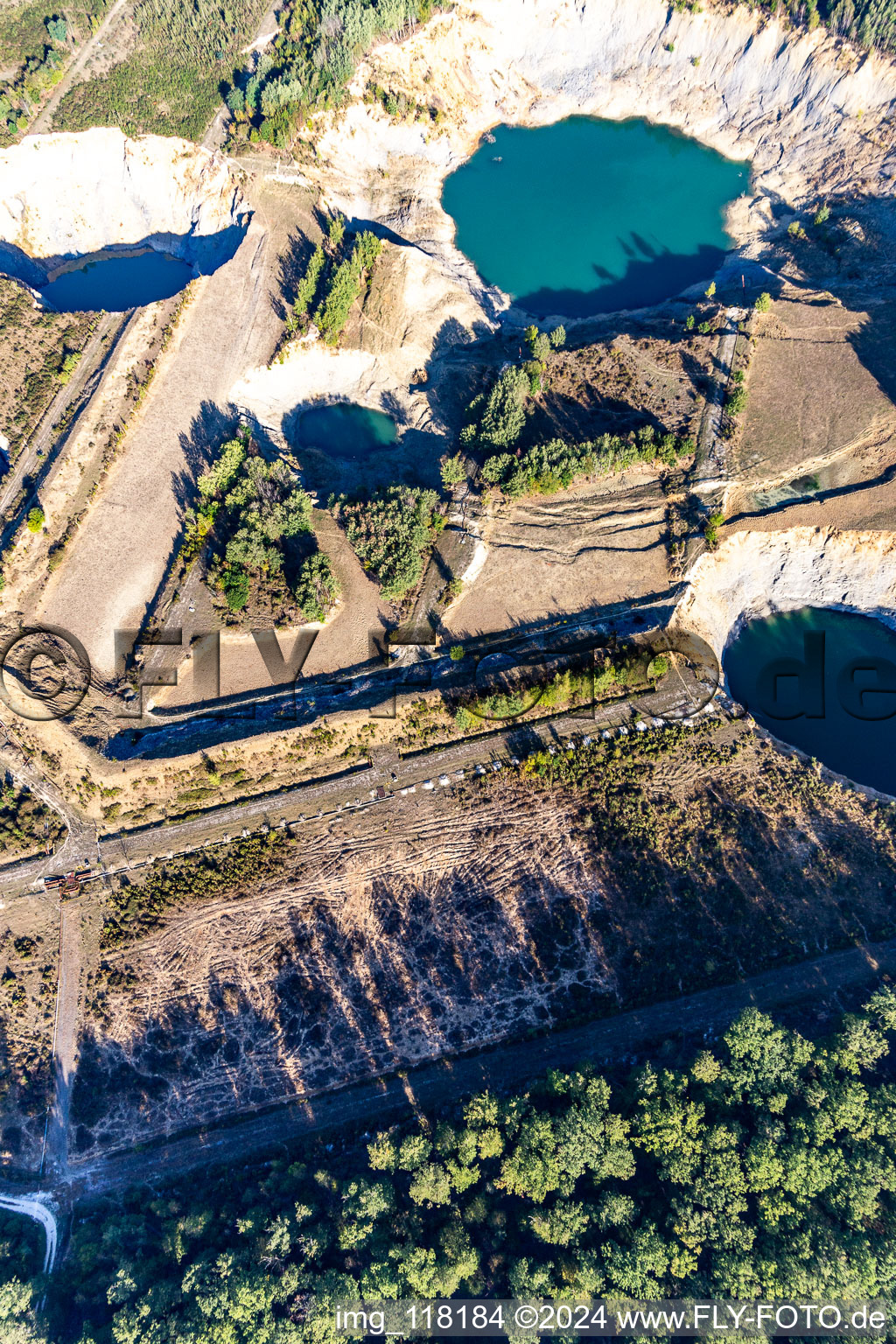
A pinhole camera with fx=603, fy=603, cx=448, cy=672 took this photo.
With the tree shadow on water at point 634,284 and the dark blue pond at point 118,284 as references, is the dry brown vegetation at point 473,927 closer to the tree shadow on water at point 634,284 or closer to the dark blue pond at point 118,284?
the tree shadow on water at point 634,284

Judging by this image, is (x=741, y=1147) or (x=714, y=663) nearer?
(x=741, y=1147)

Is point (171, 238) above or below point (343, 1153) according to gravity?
above

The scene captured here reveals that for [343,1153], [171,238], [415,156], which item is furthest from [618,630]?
[171,238]

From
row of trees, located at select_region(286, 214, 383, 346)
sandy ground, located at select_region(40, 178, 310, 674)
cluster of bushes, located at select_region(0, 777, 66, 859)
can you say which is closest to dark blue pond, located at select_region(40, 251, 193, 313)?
sandy ground, located at select_region(40, 178, 310, 674)

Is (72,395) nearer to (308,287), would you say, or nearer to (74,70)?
(308,287)

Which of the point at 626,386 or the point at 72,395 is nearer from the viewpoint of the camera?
the point at 626,386

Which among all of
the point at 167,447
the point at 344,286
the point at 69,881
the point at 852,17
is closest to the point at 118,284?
the point at 167,447

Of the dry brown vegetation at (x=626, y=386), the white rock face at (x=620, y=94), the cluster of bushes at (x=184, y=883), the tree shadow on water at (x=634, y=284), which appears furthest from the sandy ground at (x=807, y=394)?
the cluster of bushes at (x=184, y=883)

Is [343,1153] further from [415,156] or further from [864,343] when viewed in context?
[415,156]

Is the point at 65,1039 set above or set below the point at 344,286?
below
